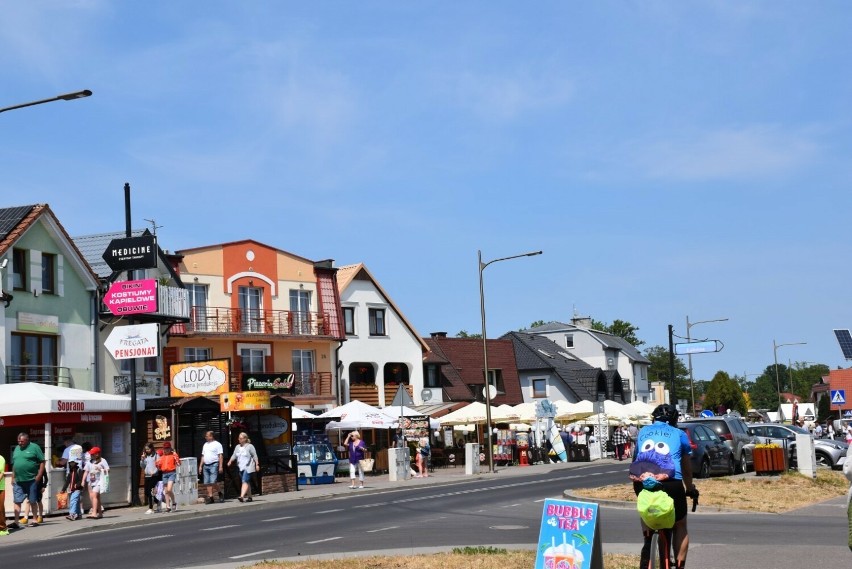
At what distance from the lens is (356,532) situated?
1847cm

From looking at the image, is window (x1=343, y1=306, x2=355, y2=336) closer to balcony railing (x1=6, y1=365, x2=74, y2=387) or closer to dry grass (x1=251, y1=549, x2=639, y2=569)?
balcony railing (x1=6, y1=365, x2=74, y2=387)

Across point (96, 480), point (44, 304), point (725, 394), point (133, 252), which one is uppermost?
point (133, 252)

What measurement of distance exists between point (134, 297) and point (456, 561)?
702 inches

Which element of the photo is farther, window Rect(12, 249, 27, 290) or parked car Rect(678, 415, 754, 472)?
window Rect(12, 249, 27, 290)

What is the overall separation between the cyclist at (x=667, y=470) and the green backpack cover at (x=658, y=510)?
136 mm

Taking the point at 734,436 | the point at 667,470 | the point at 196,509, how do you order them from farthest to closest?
1. the point at 734,436
2. the point at 196,509
3. the point at 667,470

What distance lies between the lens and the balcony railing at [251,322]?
49.8 meters

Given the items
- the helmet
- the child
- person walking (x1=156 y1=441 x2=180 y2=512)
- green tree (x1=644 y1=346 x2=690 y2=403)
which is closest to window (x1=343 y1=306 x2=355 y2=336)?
person walking (x1=156 y1=441 x2=180 y2=512)

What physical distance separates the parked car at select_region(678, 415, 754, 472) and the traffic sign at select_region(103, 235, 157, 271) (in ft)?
49.7

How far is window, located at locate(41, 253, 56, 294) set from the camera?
117ft

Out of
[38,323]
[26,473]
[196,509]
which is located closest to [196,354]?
[38,323]

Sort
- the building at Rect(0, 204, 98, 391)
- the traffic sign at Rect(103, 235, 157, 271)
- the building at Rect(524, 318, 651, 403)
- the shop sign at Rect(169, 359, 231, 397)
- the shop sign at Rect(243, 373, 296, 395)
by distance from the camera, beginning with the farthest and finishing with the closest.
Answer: the building at Rect(524, 318, 651, 403) < the shop sign at Rect(243, 373, 296, 395) < the building at Rect(0, 204, 98, 391) < the shop sign at Rect(169, 359, 231, 397) < the traffic sign at Rect(103, 235, 157, 271)

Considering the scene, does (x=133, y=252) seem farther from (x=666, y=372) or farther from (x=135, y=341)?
(x=666, y=372)

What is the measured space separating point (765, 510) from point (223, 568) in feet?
35.6
